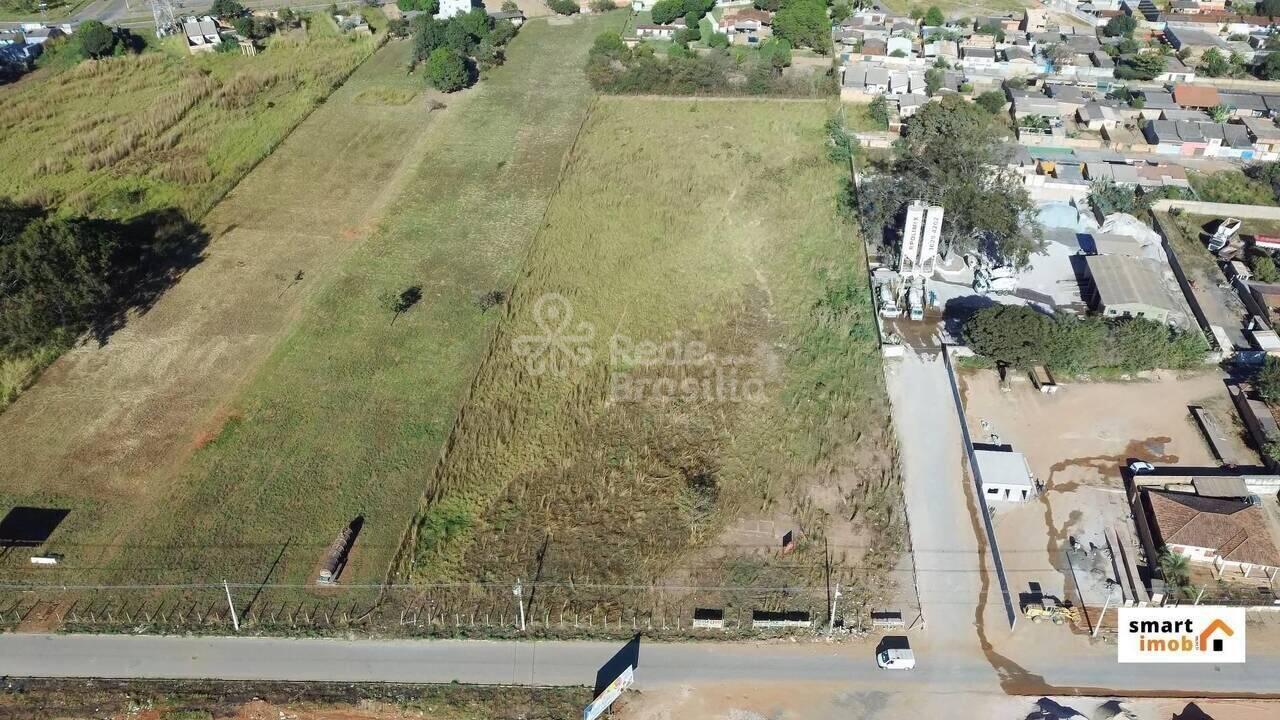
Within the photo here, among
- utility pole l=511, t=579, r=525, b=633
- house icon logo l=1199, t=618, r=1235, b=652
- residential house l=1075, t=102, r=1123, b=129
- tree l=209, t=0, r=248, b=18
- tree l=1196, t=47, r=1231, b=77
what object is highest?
tree l=209, t=0, r=248, b=18

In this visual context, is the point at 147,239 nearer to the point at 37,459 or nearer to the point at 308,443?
the point at 37,459

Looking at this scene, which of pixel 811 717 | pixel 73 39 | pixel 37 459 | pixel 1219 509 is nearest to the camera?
pixel 811 717

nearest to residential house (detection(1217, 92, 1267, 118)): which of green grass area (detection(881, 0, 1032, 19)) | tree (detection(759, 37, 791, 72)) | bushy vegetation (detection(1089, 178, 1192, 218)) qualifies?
bushy vegetation (detection(1089, 178, 1192, 218))

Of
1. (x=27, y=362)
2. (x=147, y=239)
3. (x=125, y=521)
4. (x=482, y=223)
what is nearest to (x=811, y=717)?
(x=125, y=521)

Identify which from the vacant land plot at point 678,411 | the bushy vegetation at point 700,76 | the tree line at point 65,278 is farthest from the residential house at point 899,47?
the tree line at point 65,278

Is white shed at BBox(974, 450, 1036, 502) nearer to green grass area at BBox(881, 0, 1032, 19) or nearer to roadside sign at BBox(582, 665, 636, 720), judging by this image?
roadside sign at BBox(582, 665, 636, 720)

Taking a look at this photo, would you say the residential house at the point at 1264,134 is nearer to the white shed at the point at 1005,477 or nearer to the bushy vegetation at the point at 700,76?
the bushy vegetation at the point at 700,76
